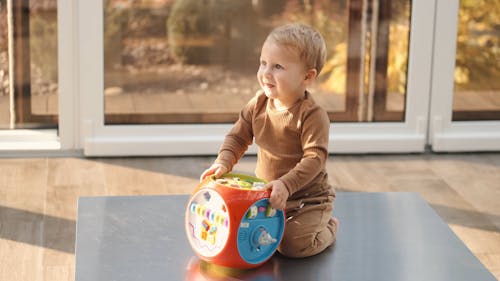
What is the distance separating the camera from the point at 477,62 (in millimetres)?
A: 3564

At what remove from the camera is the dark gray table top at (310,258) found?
5.19 ft

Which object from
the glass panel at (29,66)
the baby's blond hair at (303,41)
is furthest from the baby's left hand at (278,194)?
the glass panel at (29,66)

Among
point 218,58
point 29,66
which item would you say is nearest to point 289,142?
point 218,58

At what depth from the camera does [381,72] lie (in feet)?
11.6

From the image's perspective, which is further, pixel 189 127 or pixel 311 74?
pixel 189 127

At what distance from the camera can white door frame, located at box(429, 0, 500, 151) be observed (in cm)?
345

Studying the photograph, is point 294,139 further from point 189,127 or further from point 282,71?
point 189,127

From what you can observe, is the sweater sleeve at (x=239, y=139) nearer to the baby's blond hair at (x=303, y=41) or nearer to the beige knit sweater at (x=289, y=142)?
the beige knit sweater at (x=289, y=142)

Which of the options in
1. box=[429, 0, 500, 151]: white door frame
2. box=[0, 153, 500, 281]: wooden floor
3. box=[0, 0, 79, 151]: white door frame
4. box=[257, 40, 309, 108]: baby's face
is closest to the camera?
box=[257, 40, 309, 108]: baby's face

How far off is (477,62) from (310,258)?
2109 millimetres

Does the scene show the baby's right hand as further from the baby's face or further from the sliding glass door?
the sliding glass door

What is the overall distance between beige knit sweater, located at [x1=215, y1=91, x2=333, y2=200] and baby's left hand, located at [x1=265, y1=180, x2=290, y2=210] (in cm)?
2

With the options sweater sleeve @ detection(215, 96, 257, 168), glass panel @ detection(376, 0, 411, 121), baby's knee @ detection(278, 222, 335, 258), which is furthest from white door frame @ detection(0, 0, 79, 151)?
baby's knee @ detection(278, 222, 335, 258)

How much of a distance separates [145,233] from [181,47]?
173 cm
